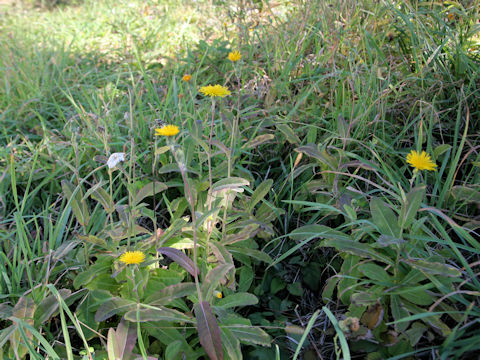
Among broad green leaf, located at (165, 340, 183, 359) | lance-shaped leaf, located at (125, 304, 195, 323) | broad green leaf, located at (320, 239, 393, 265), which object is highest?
broad green leaf, located at (320, 239, 393, 265)

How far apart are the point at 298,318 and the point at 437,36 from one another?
1.30m

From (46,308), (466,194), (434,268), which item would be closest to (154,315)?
(46,308)

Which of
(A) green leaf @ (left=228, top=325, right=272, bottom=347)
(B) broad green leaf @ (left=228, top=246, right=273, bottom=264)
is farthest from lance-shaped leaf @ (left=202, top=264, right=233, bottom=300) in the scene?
(B) broad green leaf @ (left=228, top=246, right=273, bottom=264)

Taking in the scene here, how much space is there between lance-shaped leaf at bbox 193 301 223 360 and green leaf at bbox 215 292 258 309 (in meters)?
0.09

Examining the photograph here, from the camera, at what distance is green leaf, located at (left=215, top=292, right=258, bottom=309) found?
1.08 meters

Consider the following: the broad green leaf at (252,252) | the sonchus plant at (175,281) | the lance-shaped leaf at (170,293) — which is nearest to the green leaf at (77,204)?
the sonchus plant at (175,281)

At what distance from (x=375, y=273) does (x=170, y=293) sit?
1.71 ft

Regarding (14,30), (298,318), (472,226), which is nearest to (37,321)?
(298,318)

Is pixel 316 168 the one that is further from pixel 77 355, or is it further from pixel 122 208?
pixel 77 355

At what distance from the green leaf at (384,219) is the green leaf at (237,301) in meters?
0.38

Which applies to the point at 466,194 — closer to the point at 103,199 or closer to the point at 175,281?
the point at 175,281

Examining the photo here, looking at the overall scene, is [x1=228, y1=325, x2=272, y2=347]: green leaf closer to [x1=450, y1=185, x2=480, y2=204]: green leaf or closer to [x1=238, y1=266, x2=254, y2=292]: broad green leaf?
[x1=238, y1=266, x2=254, y2=292]: broad green leaf

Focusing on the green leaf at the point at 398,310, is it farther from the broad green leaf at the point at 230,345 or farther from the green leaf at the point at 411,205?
the broad green leaf at the point at 230,345

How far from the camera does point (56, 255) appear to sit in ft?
4.01
